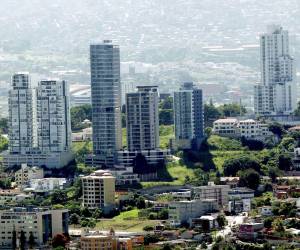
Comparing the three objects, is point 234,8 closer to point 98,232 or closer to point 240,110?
point 240,110

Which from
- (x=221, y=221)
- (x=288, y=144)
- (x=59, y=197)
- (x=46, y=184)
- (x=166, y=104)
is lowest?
(x=221, y=221)

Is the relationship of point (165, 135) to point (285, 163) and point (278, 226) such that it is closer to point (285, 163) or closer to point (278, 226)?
point (285, 163)

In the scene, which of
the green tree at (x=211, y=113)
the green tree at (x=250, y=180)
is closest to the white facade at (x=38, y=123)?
the green tree at (x=211, y=113)

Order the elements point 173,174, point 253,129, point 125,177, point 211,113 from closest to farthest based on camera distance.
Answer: point 125,177 < point 173,174 < point 253,129 < point 211,113

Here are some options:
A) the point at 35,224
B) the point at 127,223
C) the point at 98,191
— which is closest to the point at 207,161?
the point at 98,191

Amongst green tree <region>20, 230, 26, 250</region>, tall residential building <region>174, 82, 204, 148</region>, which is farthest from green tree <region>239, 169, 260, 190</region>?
green tree <region>20, 230, 26, 250</region>

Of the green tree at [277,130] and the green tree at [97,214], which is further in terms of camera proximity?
the green tree at [277,130]

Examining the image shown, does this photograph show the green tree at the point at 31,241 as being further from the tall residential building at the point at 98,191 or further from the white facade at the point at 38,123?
the white facade at the point at 38,123
